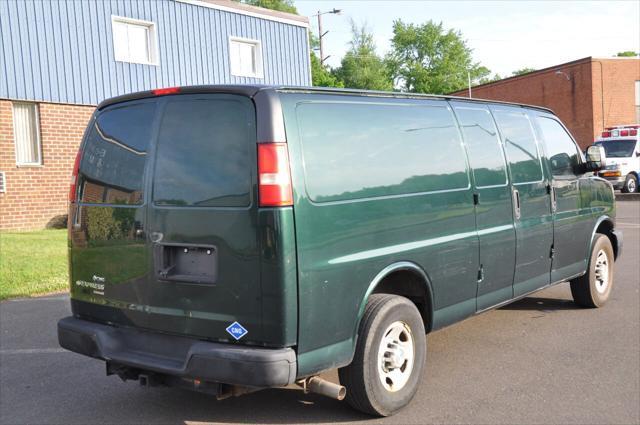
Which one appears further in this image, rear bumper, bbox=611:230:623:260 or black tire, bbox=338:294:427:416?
rear bumper, bbox=611:230:623:260

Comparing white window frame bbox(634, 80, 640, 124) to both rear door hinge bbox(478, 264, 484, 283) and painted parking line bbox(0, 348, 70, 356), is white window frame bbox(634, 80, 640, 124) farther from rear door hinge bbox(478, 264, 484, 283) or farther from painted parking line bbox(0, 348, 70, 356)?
painted parking line bbox(0, 348, 70, 356)

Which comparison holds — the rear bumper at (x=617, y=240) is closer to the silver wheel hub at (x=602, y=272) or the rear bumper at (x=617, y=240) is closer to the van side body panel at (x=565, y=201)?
the silver wheel hub at (x=602, y=272)

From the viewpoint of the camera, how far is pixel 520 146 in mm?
5758

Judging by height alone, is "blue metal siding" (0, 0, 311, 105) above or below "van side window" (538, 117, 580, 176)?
above

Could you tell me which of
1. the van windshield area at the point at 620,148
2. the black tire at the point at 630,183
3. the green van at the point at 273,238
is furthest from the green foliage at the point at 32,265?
the van windshield area at the point at 620,148

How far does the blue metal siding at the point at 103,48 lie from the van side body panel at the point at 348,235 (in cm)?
1235

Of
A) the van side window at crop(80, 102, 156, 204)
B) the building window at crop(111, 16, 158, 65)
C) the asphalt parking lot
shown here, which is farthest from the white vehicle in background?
the van side window at crop(80, 102, 156, 204)

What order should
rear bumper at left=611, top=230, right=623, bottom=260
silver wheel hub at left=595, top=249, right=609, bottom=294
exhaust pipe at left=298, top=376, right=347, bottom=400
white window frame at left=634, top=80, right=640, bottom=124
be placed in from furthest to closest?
white window frame at left=634, top=80, right=640, bottom=124
rear bumper at left=611, top=230, right=623, bottom=260
silver wheel hub at left=595, top=249, right=609, bottom=294
exhaust pipe at left=298, top=376, right=347, bottom=400

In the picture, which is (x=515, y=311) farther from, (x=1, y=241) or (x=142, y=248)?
(x=1, y=241)

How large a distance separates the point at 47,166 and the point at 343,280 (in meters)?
13.0

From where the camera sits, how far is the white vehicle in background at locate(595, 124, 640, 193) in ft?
76.0

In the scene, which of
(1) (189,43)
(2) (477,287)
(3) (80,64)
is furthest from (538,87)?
(2) (477,287)

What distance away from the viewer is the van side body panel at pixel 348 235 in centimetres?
363

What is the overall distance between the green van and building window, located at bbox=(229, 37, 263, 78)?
14.6 metres
